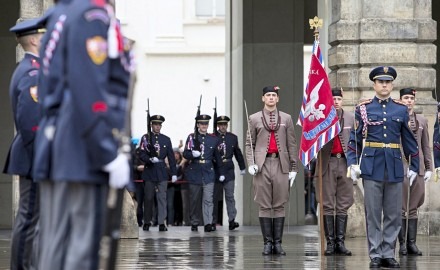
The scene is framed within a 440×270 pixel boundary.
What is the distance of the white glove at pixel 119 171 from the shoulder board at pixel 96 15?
0.70 m

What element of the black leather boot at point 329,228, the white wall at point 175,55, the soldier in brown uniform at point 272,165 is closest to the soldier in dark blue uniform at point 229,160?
the black leather boot at point 329,228

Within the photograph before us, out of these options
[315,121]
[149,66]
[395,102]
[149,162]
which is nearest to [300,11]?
[149,162]

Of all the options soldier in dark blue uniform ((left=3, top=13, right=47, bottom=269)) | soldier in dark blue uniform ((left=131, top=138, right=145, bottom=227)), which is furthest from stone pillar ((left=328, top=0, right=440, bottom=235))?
soldier in dark blue uniform ((left=3, top=13, right=47, bottom=269))

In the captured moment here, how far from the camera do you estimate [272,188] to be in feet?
50.8

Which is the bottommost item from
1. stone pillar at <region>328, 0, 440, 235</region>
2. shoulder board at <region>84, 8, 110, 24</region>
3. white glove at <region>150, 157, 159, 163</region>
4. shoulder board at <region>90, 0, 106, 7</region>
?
shoulder board at <region>84, 8, 110, 24</region>

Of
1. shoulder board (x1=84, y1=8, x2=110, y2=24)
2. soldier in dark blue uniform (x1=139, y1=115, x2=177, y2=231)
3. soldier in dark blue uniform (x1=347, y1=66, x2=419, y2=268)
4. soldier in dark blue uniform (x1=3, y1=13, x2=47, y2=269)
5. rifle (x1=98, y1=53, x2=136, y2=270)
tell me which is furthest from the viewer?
soldier in dark blue uniform (x1=139, y1=115, x2=177, y2=231)

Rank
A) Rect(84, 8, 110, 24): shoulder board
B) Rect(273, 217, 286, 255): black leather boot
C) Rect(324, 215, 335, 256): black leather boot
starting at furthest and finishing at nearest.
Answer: Rect(324, 215, 335, 256): black leather boot → Rect(273, 217, 286, 255): black leather boot → Rect(84, 8, 110, 24): shoulder board

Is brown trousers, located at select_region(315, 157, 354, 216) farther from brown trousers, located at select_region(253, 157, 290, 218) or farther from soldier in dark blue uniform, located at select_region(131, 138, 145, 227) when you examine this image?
soldier in dark blue uniform, located at select_region(131, 138, 145, 227)

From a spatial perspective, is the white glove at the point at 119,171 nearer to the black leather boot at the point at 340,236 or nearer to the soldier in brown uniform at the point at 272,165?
the soldier in brown uniform at the point at 272,165

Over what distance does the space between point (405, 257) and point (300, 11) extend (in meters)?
8.98

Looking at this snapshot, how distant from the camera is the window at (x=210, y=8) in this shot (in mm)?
43031

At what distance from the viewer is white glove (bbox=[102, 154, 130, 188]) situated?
21.1 feet

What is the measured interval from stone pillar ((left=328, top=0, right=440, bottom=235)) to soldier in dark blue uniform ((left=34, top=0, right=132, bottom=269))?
12210 millimetres

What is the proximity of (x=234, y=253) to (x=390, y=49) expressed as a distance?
14.8 ft
